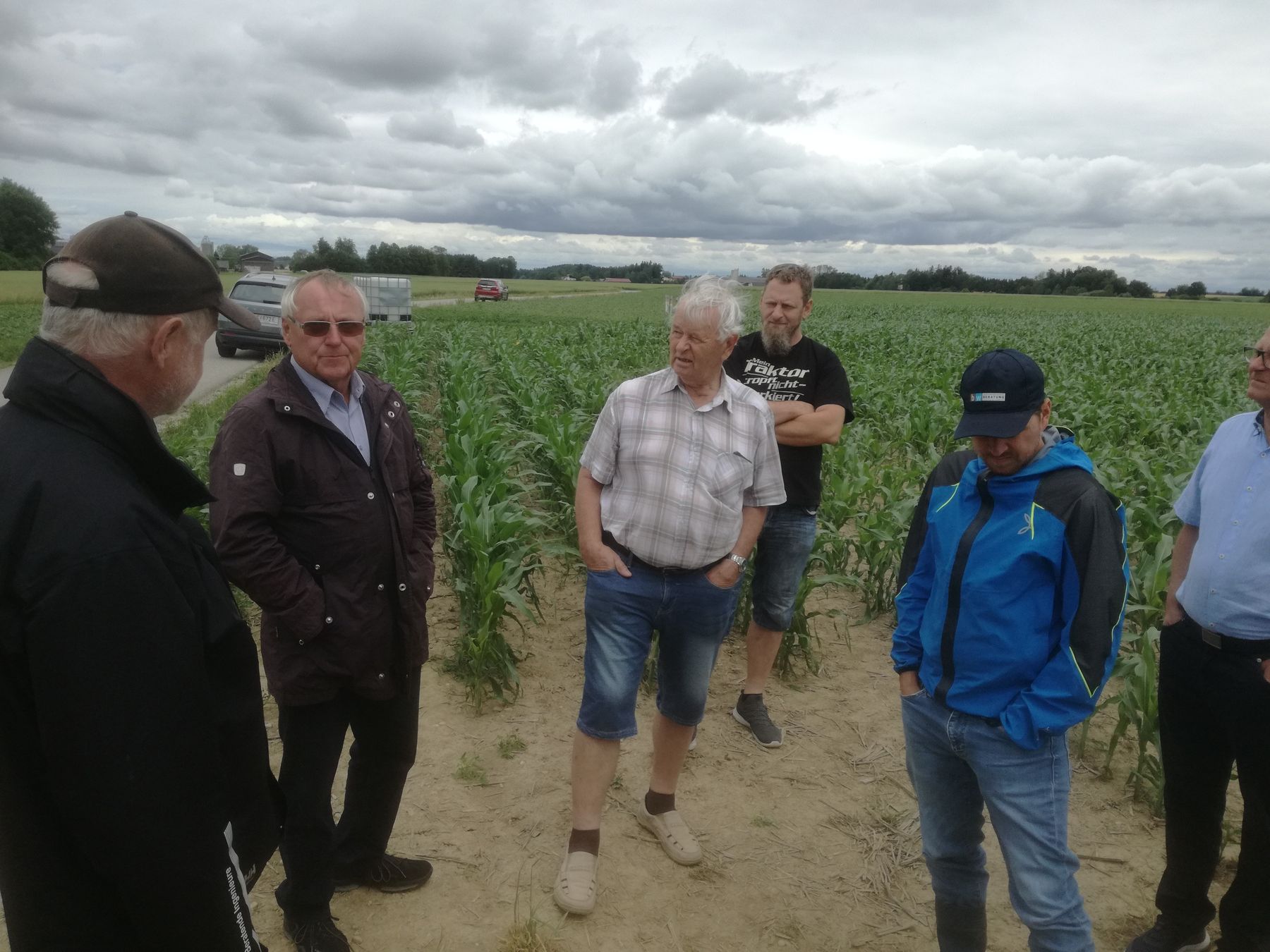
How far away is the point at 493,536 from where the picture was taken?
4.43m

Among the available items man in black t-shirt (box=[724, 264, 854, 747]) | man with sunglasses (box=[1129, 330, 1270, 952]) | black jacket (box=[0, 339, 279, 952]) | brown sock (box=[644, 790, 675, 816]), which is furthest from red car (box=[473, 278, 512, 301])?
black jacket (box=[0, 339, 279, 952])

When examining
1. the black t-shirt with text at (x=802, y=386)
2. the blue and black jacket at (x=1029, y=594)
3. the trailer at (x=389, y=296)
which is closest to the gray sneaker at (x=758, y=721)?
the black t-shirt with text at (x=802, y=386)

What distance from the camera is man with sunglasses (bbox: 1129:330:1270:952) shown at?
223 centimetres

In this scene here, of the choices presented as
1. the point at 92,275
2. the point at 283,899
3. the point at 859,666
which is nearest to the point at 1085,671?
the point at 92,275

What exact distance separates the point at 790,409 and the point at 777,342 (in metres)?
0.29

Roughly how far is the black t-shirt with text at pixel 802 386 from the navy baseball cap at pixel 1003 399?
1.40 m

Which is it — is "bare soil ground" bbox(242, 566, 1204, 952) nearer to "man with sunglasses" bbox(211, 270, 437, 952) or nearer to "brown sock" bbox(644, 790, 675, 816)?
"brown sock" bbox(644, 790, 675, 816)

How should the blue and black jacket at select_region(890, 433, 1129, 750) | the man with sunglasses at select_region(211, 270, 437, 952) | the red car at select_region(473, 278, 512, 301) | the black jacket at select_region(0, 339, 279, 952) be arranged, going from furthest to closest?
the red car at select_region(473, 278, 512, 301) → the man with sunglasses at select_region(211, 270, 437, 952) → the blue and black jacket at select_region(890, 433, 1129, 750) → the black jacket at select_region(0, 339, 279, 952)

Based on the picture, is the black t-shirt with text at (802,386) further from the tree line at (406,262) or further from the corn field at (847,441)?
the tree line at (406,262)

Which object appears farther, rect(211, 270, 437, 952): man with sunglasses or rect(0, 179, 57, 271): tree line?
rect(0, 179, 57, 271): tree line

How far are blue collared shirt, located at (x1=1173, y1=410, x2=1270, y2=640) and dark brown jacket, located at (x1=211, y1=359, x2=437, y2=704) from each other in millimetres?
2237

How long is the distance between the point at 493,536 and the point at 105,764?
3.20 m

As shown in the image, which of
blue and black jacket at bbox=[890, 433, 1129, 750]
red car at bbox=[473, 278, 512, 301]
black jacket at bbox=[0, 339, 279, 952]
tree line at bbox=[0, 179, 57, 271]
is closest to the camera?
black jacket at bbox=[0, 339, 279, 952]

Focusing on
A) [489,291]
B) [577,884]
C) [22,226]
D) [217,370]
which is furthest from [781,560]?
[22,226]
